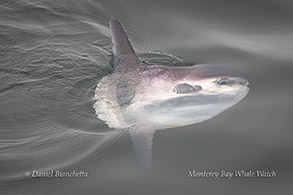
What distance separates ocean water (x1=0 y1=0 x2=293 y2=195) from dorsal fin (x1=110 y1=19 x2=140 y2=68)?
0.41 metres

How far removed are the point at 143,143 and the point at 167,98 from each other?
60 centimetres

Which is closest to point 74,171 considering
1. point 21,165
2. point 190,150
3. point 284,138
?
point 21,165

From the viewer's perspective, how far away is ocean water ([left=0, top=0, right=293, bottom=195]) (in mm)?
3795

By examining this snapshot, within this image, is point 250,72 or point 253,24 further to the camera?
point 253,24

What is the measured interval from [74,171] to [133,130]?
0.69 m

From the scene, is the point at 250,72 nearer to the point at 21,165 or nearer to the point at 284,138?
the point at 284,138

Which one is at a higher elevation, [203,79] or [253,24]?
[253,24]

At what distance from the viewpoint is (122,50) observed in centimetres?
475

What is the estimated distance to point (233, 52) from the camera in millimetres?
5715
